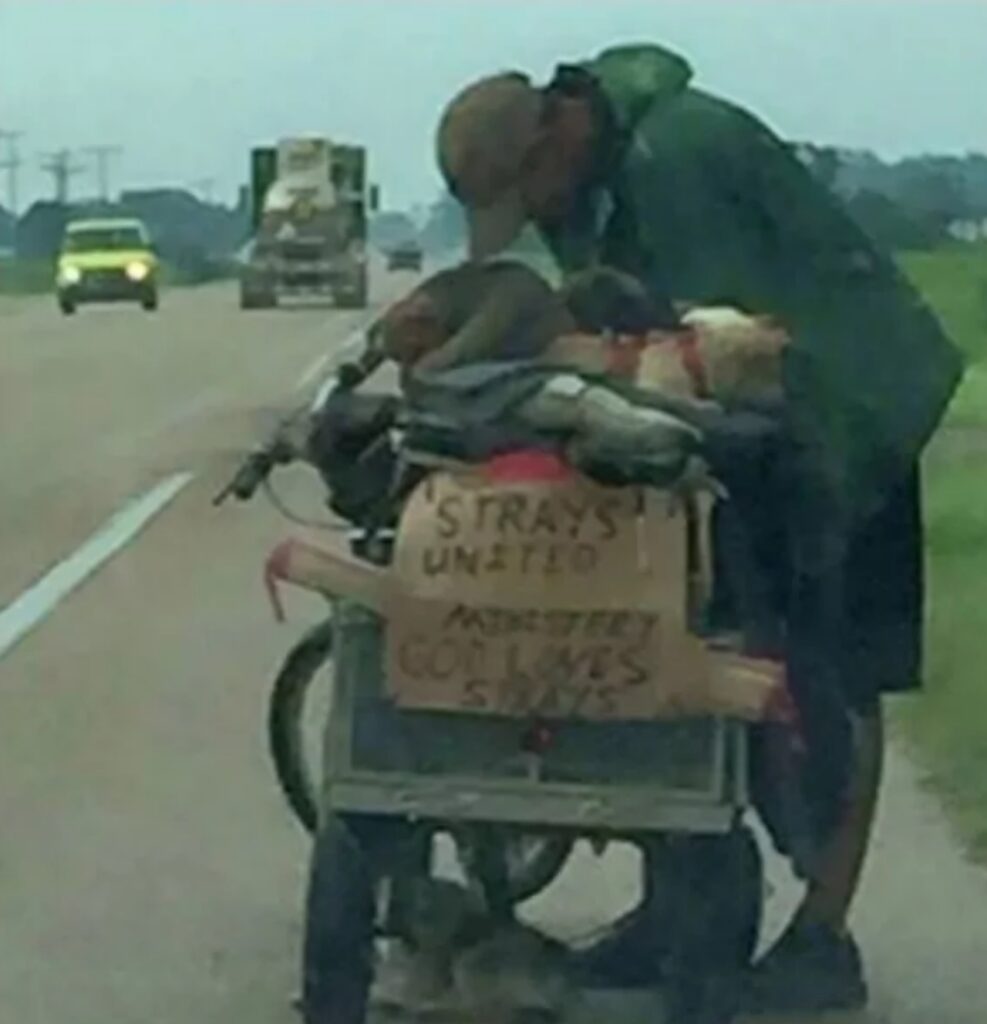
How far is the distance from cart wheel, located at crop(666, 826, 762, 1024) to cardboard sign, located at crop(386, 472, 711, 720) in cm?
32

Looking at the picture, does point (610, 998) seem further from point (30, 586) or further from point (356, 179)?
point (356, 179)

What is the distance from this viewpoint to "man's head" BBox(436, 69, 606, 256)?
7.34m

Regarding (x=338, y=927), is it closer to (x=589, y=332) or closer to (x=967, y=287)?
(x=589, y=332)

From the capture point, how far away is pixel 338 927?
24.2 ft

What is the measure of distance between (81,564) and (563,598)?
12901 millimetres

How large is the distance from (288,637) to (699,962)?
28.6ft

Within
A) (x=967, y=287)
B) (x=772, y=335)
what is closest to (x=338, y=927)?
(x=772, y=335)

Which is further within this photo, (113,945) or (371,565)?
(113,945)

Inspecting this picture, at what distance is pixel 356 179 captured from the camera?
61.6 metres

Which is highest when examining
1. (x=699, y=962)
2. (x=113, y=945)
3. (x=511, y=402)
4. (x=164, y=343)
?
(x=511, y=402)

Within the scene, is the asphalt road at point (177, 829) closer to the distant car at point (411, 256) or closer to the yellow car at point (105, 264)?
the distant car at point (411, 256)

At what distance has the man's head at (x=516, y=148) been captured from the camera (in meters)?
7.34

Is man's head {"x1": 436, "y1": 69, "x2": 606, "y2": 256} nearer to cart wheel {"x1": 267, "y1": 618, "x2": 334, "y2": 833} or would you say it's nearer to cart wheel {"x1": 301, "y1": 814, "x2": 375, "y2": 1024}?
cart wheel {"x1": 301, "y1": 814, "x2": 375, "y2": 1024}

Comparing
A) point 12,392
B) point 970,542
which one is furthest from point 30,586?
point 12,392
